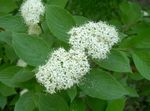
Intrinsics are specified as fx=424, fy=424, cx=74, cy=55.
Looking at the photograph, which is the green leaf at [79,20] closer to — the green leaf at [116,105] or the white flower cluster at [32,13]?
the white flower cluster at [32,13]

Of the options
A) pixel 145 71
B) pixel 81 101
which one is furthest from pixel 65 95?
pixel 145 71

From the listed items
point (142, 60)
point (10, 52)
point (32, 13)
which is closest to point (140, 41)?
point (142, 60)

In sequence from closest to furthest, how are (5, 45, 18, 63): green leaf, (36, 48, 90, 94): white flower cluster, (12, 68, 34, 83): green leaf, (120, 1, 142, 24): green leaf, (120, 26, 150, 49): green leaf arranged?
(36, 48, 90, 94): white flower cluster, (12, 68, 34, 83): green leaf, (120, 26, 150, 49): green leaf, (5, 45, 18, 63): green leaf, (120, 1, 142, 24): green leaf

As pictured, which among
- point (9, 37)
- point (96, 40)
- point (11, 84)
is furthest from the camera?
point (9, 37)

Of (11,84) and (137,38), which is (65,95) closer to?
(11,84)

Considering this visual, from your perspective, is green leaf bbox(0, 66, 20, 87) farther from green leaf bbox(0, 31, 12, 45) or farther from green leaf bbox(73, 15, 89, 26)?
green leaf bbox(73, 15, 89, 26)

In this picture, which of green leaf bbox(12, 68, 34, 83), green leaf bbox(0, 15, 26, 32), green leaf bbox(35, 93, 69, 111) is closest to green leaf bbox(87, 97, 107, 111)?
green leaf bbox(35, 93, 69, 111)

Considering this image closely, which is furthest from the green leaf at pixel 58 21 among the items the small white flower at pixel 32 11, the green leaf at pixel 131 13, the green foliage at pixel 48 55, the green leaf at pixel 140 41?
the green leaf at pixel 131 13
